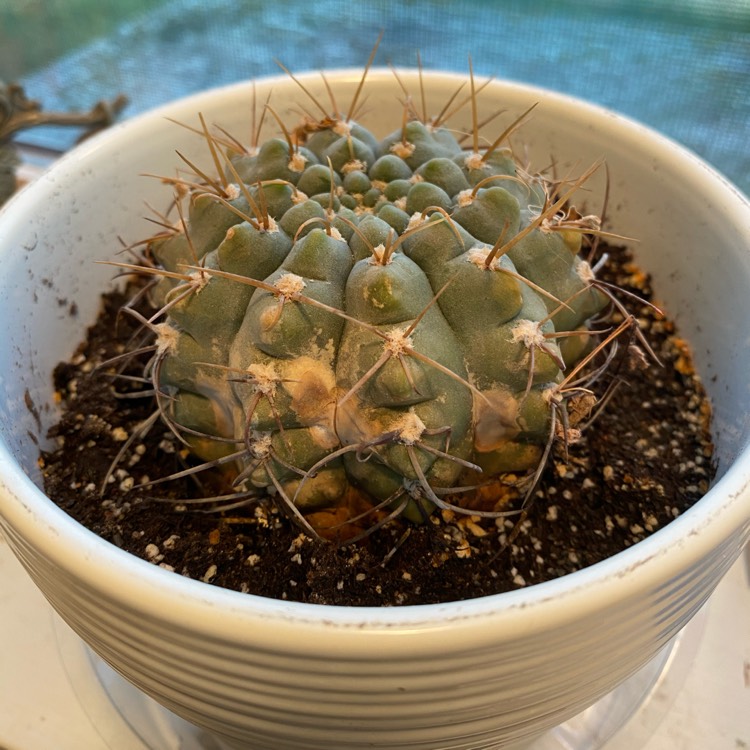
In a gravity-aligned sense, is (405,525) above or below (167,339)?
below

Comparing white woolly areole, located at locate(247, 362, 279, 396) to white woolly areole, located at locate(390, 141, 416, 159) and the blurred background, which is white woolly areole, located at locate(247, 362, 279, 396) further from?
the blurred background

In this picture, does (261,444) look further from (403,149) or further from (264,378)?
(403,149)

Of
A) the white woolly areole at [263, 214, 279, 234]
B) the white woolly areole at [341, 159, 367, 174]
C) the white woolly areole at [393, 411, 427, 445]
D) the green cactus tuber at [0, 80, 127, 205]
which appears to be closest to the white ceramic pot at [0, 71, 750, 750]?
the white woolly areole at [393, 411, 427, 445]

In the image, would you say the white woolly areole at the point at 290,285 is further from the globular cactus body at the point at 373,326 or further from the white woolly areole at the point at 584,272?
the white woolly areole at the point at 584,272

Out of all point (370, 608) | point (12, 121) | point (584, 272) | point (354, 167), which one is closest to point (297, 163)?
point (354, 167)

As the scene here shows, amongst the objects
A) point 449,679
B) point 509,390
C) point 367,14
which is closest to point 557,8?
point 367,14

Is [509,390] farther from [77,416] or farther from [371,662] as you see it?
[77,416]

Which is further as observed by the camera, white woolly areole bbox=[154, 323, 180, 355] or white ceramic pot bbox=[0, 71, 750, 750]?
white woolly areole bbox=[154, 323, 180, 355]
